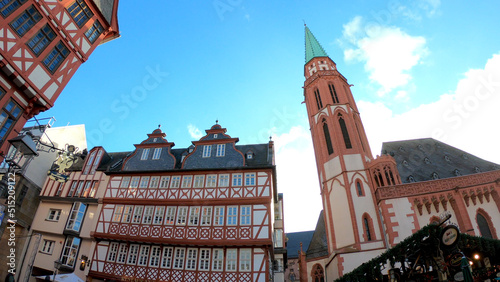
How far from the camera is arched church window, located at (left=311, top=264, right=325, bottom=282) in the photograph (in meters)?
25.7

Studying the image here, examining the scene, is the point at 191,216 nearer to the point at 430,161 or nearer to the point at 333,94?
the point at 333,94

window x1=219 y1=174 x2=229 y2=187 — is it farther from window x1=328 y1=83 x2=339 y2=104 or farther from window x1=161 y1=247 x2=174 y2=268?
window x1=328 y1=83 x2=339 y2=104

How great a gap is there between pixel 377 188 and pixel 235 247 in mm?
11715

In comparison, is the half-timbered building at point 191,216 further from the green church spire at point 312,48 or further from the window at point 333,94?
the green church spire at point 312,48

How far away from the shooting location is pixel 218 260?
17.8 meters

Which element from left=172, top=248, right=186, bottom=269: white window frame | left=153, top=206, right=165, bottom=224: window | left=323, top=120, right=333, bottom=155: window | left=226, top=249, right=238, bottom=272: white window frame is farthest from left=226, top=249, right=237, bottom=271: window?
left=323, top=120, right=333, bottom=155: window

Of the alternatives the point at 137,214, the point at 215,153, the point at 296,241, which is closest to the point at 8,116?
the point at 137,214

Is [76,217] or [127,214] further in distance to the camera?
[76,217]

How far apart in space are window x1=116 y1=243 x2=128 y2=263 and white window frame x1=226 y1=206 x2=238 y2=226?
747cm

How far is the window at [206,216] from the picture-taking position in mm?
Answer: 19102

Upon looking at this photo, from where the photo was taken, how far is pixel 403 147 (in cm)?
2852

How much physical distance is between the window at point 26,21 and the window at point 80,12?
1.99m

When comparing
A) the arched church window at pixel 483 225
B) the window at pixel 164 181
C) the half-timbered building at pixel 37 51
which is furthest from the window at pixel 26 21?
the arched church window at pixel 483 225

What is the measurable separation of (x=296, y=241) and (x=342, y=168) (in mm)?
25528
